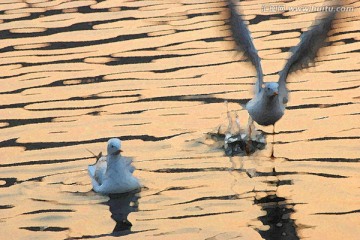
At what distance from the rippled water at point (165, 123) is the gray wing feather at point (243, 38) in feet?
0.46

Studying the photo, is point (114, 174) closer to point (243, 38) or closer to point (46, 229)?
point (46, 229)

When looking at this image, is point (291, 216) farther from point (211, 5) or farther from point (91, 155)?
point (211, 5)

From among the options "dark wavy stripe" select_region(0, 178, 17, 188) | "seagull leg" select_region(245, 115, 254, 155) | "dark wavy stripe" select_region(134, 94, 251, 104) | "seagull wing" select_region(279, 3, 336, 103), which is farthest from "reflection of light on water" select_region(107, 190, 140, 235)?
"dark wavy stripe" select_region(134, 94, 251, 104)

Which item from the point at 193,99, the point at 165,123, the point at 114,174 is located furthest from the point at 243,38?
the point at 114,174

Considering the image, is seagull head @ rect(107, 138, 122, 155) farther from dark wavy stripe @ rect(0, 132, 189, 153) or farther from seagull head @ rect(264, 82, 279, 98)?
seagull head @ rect(264, 82, 279, 98)

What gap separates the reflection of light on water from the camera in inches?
563

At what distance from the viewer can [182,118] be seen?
59.5ft

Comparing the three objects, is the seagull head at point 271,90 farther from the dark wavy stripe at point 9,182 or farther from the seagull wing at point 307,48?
the dark wavy stripe at point 9,182

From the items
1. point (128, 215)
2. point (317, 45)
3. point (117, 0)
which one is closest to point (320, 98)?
point (317, 45)

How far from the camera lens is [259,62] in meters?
17.2

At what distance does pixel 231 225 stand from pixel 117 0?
1216 centimetres

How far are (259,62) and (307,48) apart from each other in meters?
0.66

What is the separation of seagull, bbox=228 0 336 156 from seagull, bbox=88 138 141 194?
2055 millimetres

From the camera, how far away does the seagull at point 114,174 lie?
1534cm
